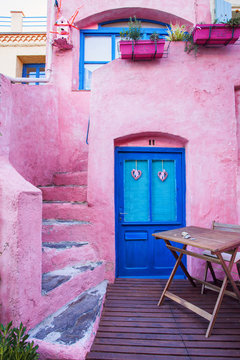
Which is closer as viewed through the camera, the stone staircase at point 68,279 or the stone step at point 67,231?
the stone staircase at point 68,279

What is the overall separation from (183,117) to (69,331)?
3635 millimetres

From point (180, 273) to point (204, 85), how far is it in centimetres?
354

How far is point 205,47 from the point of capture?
4074mm

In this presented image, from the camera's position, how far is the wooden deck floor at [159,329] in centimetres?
224

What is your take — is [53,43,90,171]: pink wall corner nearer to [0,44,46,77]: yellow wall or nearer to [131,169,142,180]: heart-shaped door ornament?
[131,169,142,180]: heart-shaped door ornament

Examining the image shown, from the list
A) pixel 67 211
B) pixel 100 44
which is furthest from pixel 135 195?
pixel 100 44

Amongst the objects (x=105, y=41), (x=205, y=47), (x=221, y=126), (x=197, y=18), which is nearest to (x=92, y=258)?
(x=221, y=126)

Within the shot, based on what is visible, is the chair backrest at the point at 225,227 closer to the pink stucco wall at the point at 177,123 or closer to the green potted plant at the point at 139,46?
the pink stucco wall at the point at 177,123

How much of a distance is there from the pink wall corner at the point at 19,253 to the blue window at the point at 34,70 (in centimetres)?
817

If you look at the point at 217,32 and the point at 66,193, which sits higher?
the point at 217,32

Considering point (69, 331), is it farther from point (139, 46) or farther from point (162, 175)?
point (139, 46)

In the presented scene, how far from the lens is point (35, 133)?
17.3 ft

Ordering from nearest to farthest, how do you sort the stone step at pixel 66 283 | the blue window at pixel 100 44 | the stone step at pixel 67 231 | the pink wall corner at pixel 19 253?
1. the pink wall corner at pixel 19 253
2. the stone step at pixel 66 283
3. the stone step at pixel 67 231
4. the blue window at pixel 100 44

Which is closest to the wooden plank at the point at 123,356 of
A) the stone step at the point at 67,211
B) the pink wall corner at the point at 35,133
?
the stone step at the point at 67,211
